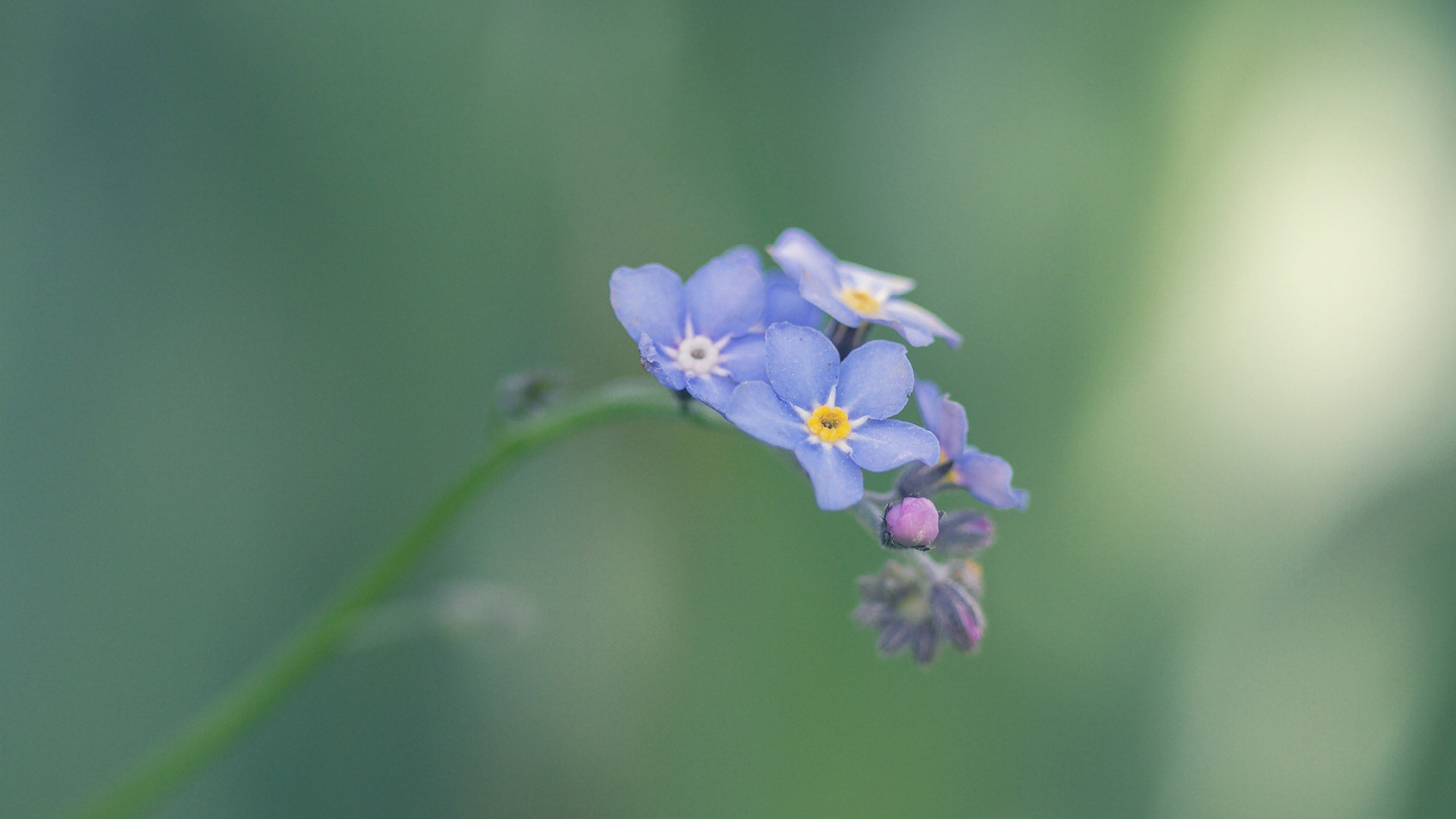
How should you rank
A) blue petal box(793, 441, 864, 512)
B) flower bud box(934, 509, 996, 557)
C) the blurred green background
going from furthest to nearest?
the blurred green background, flower bud box(934, 509, 996, 557), blue petal box(793, 441, 864, 512)

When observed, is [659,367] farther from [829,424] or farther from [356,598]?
[356,598]

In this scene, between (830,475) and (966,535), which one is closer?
(830,475)

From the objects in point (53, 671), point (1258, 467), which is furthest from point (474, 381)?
point (1258, 467)

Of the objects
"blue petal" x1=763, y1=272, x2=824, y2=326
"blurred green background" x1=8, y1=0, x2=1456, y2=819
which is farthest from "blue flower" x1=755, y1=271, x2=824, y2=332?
"blurred green background" x1=8, y1=0, x2=1456, y2=819

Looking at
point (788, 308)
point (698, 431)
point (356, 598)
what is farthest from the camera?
point (698, 431)

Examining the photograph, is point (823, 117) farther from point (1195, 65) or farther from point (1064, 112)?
point (1195, 65)

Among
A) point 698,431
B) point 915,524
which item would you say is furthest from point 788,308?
point 698,431

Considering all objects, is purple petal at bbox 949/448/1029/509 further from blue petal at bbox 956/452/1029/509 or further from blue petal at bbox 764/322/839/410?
blue petal at bbox 764/322/839/410

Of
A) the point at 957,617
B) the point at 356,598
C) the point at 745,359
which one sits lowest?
the point at 356,598
